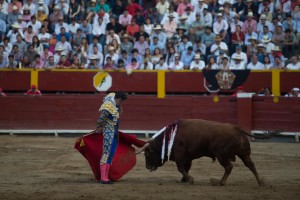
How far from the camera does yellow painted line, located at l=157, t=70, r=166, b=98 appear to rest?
55.0 feet

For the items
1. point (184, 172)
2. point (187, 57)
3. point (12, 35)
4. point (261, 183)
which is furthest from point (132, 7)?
point (261, 183)

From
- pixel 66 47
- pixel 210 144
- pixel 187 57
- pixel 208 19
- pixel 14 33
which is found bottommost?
pixel 210 144

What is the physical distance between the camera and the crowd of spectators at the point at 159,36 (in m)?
16.7

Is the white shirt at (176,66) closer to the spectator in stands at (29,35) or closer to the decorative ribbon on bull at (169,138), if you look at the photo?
the spectator in stands at (29,35)

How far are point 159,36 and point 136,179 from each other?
7709mm

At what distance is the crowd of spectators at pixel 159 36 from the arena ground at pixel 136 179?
3.41 metres

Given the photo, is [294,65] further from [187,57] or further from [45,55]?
[45,55]

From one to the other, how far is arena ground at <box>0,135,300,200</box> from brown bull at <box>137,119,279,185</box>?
289 mm

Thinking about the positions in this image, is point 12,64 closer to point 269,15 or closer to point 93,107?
point 93,107

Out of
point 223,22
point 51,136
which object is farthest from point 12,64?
point 223,22

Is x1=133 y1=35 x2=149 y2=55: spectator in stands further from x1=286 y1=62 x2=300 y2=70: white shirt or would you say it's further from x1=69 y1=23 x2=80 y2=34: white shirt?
x1=286 y1=62 x2=300 y2=70: white shirt

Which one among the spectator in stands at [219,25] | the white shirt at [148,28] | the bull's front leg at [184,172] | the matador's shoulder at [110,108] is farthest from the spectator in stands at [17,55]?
the bull's front leg at [184,172]

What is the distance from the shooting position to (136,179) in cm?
990

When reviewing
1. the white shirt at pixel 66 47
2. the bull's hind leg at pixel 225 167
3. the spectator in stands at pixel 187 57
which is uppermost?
the white shirt at pixel 66 47
